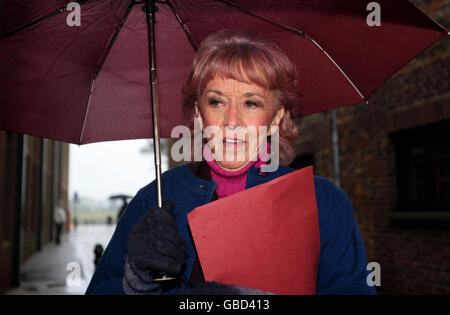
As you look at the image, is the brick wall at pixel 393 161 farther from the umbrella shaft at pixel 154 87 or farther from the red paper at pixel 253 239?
the red paper at pixel 253 239

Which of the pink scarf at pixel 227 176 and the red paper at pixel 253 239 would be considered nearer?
the red paper at pixel 253 239

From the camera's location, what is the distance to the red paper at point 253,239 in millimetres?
1463

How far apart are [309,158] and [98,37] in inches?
270

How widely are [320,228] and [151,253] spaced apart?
0.64 m

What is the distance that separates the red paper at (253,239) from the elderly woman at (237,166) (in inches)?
5.7

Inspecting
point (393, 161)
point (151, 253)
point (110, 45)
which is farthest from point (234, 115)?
point (393, 161)

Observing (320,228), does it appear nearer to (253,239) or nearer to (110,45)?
(253,239)

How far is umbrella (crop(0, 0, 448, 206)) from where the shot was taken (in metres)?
1.98

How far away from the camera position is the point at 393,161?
6594mm

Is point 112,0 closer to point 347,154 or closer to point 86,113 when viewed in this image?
point 86,113

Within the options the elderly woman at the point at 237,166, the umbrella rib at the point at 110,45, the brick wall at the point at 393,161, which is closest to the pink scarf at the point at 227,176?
the elderly woman at the point at 237,166

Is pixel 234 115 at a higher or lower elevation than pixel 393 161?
lower

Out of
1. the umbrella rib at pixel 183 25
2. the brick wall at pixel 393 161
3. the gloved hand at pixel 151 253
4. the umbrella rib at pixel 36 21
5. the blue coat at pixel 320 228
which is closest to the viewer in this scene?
the gloved hand at pixel 151 253
